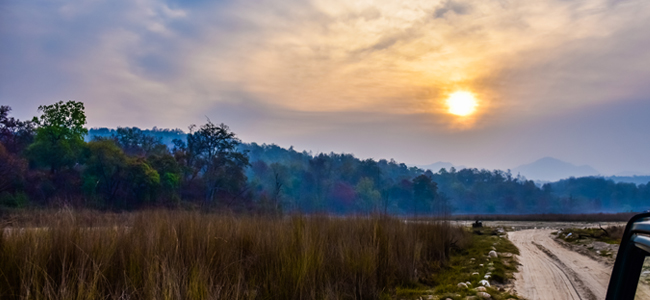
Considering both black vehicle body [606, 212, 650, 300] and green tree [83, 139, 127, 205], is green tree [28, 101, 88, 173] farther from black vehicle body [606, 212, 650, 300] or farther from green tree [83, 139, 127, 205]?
black vehicle body [606, 212, 650, 300]

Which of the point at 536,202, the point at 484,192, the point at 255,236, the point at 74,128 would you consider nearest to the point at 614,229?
the point at 255,236

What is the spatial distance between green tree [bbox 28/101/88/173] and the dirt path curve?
35.8 m

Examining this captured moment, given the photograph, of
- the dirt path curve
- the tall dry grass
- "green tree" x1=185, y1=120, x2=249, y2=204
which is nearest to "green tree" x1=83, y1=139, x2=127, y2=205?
"green tree" x1=185, y1=120, x2=249, y2=204

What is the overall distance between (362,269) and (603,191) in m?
167

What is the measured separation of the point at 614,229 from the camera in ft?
71.9

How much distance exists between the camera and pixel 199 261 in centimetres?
500

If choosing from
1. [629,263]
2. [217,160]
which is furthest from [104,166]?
[629,263]

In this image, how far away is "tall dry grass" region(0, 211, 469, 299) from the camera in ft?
13.1

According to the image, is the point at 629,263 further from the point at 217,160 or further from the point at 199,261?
the point at 217,160

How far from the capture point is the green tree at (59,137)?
3221 centimetres

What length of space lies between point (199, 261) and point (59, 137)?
36.0 meters

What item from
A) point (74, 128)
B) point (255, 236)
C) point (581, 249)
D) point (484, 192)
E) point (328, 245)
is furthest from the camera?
point (484, 192)

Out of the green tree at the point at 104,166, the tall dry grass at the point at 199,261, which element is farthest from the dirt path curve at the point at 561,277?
the green tree at the point at 104,166

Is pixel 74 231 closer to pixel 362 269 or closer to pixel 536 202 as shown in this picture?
pixel 362 269
